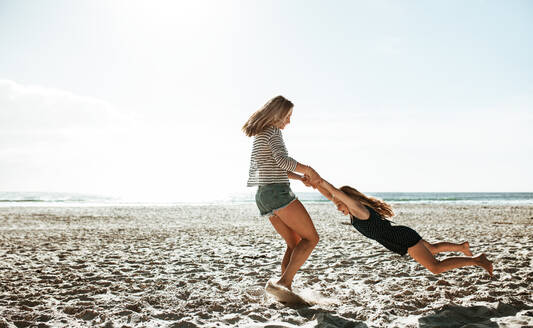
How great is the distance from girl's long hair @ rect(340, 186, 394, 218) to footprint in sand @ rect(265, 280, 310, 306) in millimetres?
1183

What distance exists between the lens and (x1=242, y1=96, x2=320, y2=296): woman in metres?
3.16

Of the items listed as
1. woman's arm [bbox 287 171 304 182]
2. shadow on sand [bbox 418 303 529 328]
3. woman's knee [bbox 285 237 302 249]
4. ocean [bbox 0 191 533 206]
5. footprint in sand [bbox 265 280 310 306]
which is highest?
woman's arm [bbox 287 171 304 182]

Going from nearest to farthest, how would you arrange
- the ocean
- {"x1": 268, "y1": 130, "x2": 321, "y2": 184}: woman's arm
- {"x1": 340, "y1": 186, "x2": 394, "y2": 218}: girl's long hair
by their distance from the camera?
{"x1": 268, "y1": 130, "x2": 321, "y2": 184}: woman's arm < {"x1": 340, "y1": 186, "x2": 394, "y2": 218}: girl's long hair < the ocean

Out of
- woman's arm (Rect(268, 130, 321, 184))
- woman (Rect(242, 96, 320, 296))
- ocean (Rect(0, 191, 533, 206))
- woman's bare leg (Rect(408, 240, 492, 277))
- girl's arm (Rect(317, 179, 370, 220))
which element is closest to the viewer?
woman's arm (Rect(268, 130, 321, 184))

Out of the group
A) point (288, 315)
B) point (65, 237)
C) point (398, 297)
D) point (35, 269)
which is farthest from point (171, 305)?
point (65, 237)

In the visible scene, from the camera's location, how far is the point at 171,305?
3516mm

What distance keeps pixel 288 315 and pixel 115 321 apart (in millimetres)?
1590

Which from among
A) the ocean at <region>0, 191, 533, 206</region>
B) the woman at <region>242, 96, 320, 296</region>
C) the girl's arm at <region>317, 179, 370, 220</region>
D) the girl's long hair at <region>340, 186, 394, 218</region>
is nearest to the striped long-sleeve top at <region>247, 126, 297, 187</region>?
the woman at <region>242, 96, 320, 296</region>

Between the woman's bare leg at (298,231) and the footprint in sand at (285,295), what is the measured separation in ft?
0.17

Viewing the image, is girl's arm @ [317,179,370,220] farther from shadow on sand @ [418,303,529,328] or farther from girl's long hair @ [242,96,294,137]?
shadow on sand @ [418,303,529,328]

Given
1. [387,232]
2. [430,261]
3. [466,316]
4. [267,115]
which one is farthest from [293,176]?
[466,316]

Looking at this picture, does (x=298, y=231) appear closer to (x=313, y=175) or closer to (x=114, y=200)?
(x=313, y=175)

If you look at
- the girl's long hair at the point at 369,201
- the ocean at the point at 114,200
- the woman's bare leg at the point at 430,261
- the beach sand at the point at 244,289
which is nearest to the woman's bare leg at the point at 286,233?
the beach sand at the point at 244,289

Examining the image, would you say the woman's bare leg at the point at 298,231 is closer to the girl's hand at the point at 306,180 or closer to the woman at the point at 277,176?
the woman at the point at 277,176
